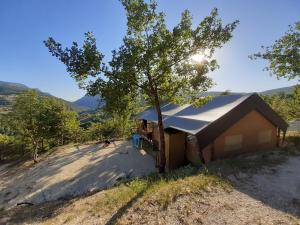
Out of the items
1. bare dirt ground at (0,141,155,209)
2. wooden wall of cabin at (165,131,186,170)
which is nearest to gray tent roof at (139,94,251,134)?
wooden wall of cabin at (165,131,186,170)

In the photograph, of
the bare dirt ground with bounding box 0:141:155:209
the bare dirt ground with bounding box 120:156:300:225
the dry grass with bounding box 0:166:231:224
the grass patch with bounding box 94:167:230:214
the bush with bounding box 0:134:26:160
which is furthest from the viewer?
the bush with bounding box 0:134:26:160

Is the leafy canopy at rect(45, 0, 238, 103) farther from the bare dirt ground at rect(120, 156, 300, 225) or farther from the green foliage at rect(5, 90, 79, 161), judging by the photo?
the green foliage at rect(5, 90, 79, 161)

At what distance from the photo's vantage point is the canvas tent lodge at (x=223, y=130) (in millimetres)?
15508

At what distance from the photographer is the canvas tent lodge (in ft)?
50.9

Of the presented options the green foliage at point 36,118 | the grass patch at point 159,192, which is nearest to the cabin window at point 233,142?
the grass patch at point 159,192

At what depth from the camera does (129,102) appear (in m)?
14.2

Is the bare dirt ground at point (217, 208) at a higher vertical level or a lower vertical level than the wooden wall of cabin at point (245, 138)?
lower

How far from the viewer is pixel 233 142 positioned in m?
16.6

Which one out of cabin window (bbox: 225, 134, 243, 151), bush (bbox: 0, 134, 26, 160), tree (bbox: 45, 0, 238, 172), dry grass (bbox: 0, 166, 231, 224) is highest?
tree (bbox: 45, 0, 238, 172)

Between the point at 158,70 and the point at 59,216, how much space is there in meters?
9.27

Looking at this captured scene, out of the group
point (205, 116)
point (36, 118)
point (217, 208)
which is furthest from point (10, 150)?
point (217, 208)

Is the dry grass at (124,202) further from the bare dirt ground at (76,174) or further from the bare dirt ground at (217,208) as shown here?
the bare dirt ground at (76,174)

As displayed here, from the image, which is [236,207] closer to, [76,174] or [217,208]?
[217,208]

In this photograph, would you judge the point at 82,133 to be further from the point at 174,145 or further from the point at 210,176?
the point at 210,176
